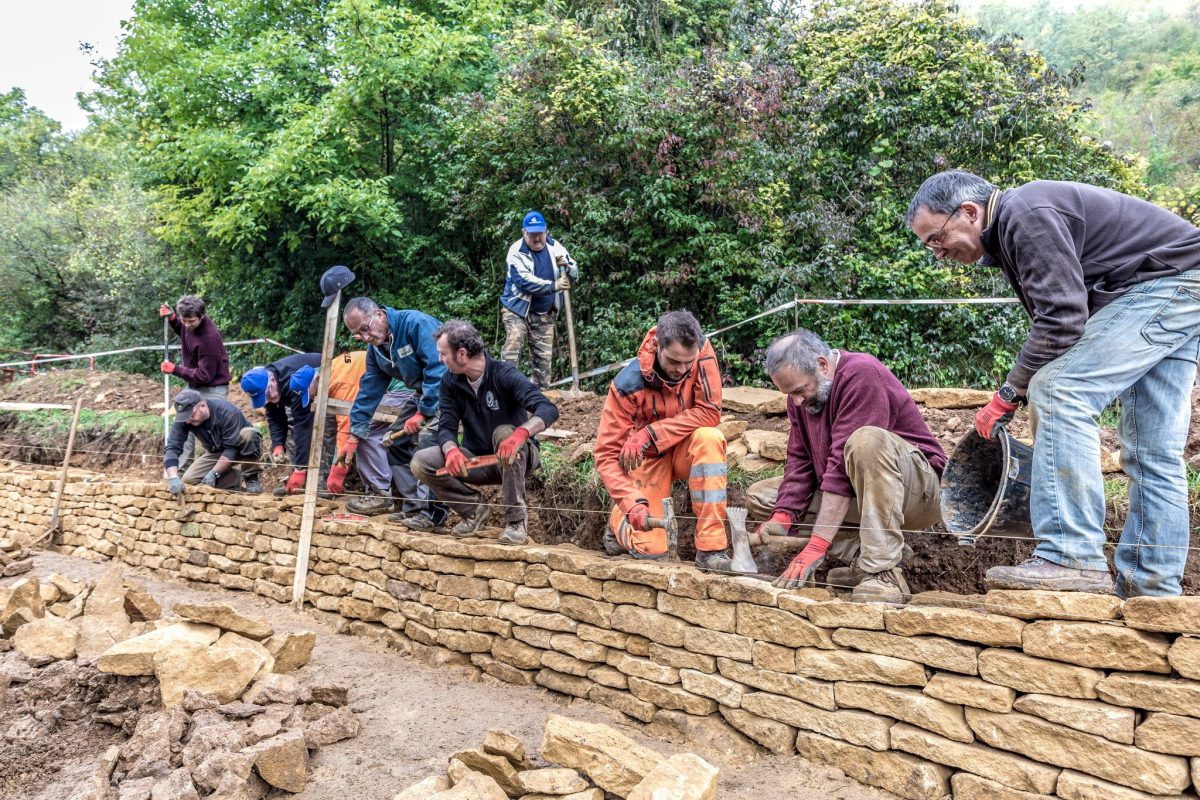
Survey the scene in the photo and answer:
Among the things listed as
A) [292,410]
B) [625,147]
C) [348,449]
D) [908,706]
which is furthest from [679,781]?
[625,147]

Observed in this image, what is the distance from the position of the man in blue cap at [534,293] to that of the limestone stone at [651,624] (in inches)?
137

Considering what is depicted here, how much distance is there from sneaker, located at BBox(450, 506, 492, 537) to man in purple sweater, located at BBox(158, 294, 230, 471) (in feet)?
12.4

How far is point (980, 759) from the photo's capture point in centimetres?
250

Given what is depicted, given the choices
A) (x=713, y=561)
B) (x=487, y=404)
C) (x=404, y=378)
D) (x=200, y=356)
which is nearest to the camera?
(x=713, y=561)

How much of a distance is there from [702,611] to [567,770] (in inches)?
34.4

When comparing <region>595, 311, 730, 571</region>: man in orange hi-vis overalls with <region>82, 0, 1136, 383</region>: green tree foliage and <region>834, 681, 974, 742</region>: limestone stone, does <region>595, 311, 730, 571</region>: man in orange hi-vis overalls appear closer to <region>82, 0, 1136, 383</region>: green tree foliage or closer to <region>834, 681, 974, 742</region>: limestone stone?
<region>834, 681, 974, 742</region>: limestone stone

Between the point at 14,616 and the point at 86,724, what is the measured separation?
1795 mm

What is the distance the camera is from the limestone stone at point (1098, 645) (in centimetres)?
220

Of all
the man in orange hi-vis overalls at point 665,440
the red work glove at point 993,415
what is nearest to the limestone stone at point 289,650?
the man in orange hi-vis overalls at point 665,440

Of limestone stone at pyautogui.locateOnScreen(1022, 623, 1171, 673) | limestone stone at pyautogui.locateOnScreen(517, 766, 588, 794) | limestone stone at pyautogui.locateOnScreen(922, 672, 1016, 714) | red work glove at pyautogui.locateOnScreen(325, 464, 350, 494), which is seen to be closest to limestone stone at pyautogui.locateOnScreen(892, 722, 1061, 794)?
limestone stone at pyautogui.locateOnScreen(922, 672, 1016, 714)

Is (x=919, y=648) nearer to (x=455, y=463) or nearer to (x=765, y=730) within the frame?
(x=765, y=730)

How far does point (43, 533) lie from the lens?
29.2 ft

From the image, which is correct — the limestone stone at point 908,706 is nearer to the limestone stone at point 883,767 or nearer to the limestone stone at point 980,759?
the limestone stone at point 980,759

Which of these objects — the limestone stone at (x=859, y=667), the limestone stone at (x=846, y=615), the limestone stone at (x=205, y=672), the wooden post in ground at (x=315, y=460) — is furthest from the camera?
the wooden post in ground at (x=315, y=460)
